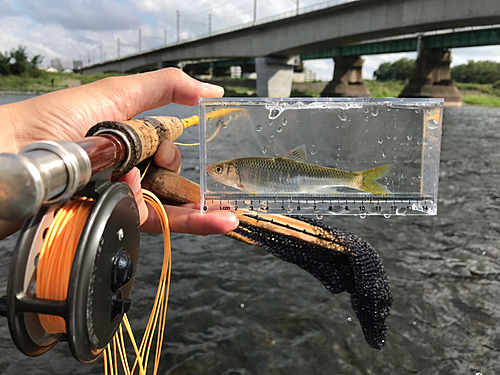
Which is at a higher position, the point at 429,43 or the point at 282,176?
the point at 429,43

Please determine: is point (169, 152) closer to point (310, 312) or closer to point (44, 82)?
point (310, 312)

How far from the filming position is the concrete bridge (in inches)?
1130

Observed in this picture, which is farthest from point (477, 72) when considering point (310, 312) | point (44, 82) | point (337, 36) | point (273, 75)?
point (310, 312)

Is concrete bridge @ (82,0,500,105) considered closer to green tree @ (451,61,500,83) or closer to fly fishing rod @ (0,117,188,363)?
fly fishing rod @ (0,117,188,363)

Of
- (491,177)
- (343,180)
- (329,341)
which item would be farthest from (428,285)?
(491,177)

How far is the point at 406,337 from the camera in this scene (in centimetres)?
597

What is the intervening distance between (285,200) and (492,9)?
30934mm

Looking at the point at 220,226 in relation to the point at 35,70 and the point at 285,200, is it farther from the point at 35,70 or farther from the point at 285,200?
the point at 35,70

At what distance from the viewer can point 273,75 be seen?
44812 millimetres

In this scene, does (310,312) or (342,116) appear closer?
(342,116)

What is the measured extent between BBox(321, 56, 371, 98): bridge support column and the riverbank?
3.43 meters

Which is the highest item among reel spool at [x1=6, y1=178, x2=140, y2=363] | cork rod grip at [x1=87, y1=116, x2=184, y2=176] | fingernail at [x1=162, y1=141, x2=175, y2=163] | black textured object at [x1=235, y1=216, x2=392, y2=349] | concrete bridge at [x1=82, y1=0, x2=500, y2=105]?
concrete bridge at [x1=82, y1=0, x2=500, y2=105]

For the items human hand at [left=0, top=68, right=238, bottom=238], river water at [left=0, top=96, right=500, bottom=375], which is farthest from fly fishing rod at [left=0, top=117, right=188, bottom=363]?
river water at [left=0, top=96, right=500, bottom=375]

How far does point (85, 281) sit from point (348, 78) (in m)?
63.8
